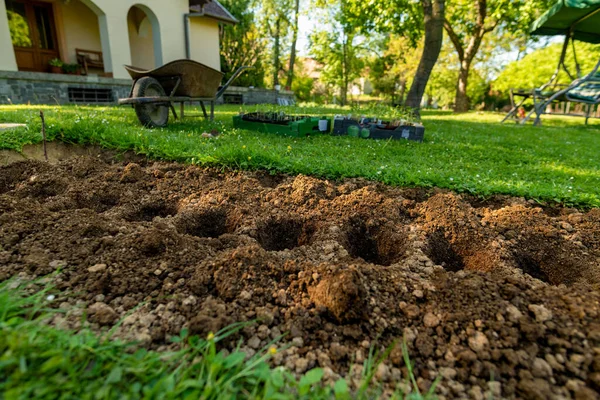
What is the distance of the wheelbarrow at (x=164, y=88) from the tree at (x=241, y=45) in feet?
36.6

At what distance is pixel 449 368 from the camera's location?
104 centimetres

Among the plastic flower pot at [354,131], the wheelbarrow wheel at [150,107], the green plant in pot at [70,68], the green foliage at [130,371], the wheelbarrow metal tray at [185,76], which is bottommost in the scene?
the green foliage at [130,371]

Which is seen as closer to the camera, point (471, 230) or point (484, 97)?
point (471, 230)

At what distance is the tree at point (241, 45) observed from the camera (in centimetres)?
1617

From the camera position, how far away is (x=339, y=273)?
1330mm

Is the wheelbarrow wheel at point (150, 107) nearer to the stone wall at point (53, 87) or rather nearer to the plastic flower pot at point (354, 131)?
the plastic flower pot at point (354, 131)

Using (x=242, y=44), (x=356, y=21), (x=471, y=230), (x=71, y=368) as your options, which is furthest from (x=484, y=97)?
(x=71, y=368)

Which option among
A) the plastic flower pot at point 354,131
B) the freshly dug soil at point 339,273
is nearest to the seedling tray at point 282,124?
the plastic flower pot at point 354,131

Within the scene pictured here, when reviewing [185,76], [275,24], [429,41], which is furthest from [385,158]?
[275,24]

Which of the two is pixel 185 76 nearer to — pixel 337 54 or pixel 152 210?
pixel 152 210

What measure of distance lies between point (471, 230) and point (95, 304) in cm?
184

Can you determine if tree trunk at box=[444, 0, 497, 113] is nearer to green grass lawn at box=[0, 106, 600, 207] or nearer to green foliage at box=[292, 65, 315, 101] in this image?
green grass lawn at box=[0, 106, 600, 207]

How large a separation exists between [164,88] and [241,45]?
12456 millimetres

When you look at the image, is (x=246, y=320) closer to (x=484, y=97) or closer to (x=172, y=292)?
(x=172, y=292)
